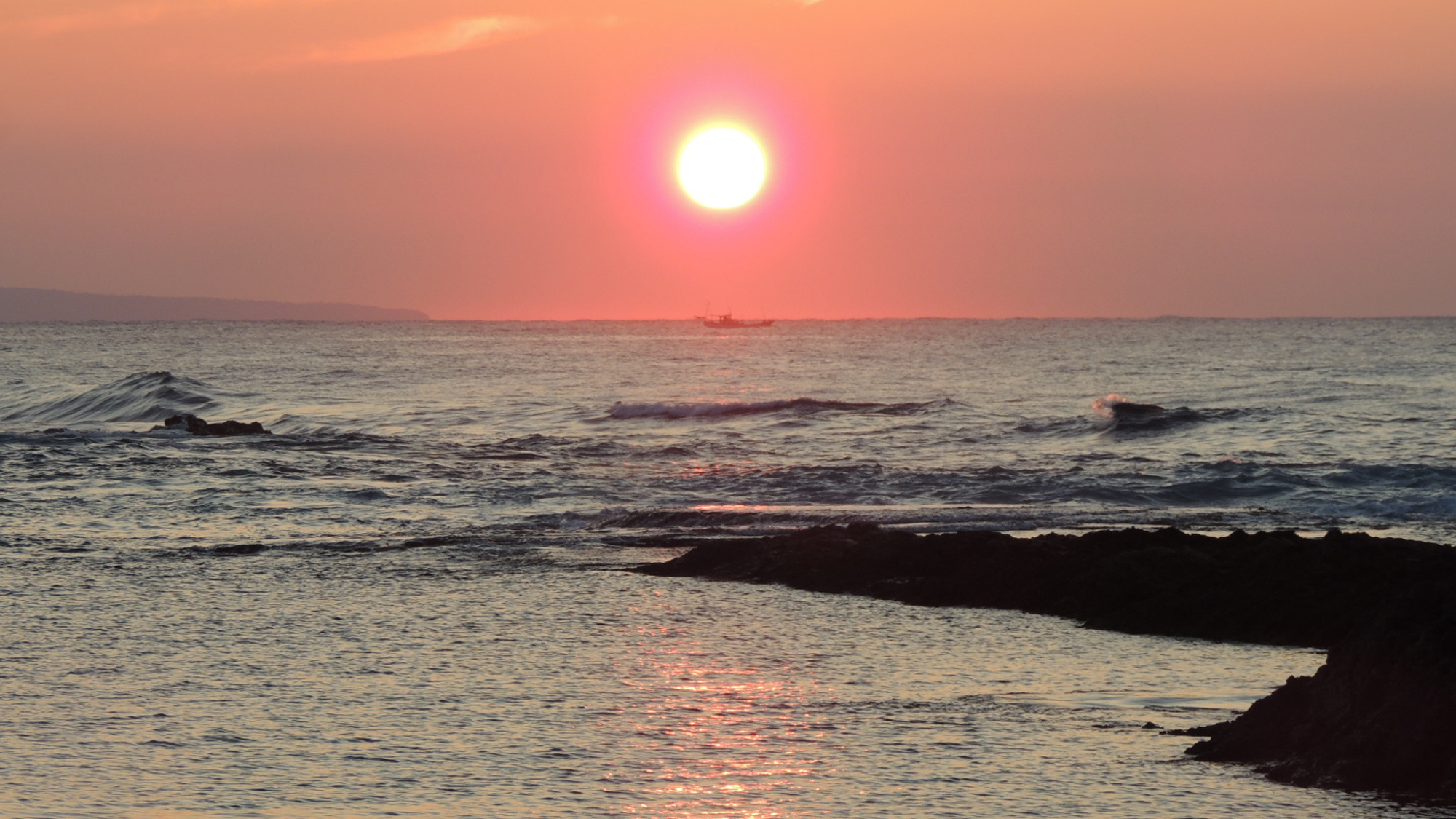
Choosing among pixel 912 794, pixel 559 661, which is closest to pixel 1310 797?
pixel 912 794

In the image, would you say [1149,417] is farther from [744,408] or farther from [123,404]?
[123,404]

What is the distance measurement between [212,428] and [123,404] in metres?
16.6

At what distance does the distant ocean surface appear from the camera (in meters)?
6.84

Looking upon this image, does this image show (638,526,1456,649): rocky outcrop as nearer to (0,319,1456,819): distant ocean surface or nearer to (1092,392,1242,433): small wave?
(0,319,1456,819): distant ocean surface

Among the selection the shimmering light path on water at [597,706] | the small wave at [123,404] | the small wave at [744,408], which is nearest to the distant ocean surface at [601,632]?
the shimmering light path on water at [597,706]

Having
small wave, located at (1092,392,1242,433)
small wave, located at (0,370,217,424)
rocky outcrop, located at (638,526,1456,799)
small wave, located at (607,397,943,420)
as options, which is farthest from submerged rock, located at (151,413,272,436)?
rocky outcrop, located at (638,526,1456,799)

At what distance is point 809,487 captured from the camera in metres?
25.9

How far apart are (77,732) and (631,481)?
19616 mm

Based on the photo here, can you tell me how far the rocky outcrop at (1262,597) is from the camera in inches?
273

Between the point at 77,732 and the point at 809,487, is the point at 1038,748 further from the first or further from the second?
the point at 809,487

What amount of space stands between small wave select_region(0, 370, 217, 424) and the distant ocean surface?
1161 cm

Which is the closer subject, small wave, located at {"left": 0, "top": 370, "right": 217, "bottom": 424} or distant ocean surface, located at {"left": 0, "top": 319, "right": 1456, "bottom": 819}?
distant ocean surface, located at {"left": 0, "top": 319, "right": 1456, "bottom": 819}

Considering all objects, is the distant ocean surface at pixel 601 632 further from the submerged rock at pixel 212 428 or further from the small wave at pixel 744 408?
the small wave at pixel 744 408

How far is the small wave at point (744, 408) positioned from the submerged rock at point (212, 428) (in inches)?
534
